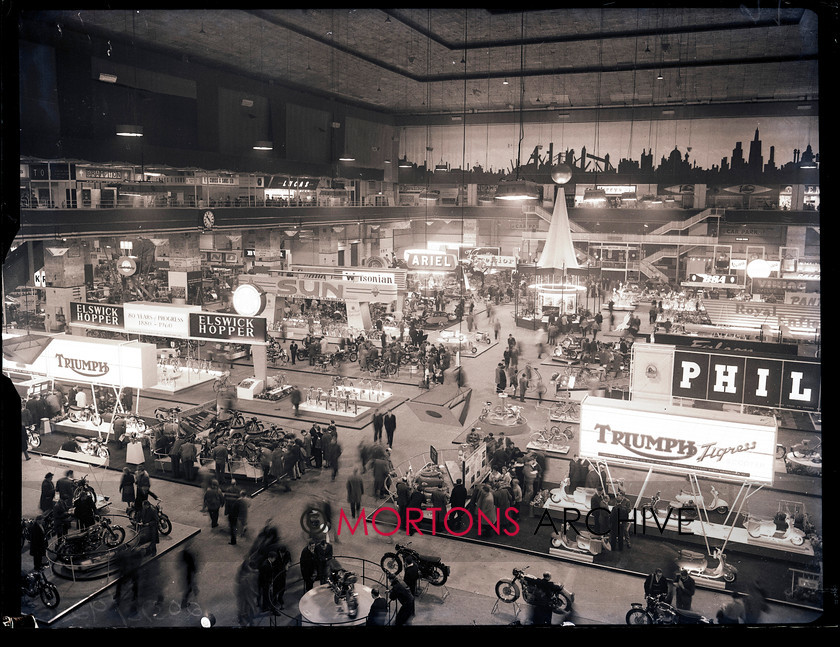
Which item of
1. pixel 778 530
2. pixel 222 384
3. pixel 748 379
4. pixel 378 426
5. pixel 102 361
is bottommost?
pixel 778 530

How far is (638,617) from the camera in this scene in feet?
26.9

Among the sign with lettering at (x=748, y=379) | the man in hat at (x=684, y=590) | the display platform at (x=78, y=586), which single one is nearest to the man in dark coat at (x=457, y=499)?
the man in hat at (x=684, y=590)

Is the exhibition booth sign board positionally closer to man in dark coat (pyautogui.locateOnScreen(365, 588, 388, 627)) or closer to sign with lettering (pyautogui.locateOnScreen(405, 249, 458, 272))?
man in dark coat (pyautogui.locateOnScreen(365, 588, 388, 627))

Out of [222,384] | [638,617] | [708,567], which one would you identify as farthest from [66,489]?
[708,567]

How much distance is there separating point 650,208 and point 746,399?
73.4ft

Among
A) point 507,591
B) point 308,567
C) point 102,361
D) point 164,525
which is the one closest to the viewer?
point 507,591

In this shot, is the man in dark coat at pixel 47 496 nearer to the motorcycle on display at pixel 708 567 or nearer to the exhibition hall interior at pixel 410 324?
the exhibition hall interior at pixel 410 324

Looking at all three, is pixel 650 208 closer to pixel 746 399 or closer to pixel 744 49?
pixel 744 49

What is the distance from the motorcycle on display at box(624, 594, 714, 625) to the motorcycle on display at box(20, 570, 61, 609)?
721 cm

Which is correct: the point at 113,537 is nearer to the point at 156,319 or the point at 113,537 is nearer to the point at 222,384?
the point at 156,319

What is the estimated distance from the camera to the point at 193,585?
9148mm

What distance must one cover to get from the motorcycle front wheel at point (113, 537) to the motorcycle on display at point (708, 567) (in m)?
8.14

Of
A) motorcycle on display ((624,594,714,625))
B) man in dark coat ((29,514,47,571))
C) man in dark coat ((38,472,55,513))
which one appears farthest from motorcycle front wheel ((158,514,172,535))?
motorcycle on display ((624,594,714,625))

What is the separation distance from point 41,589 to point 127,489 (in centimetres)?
242
